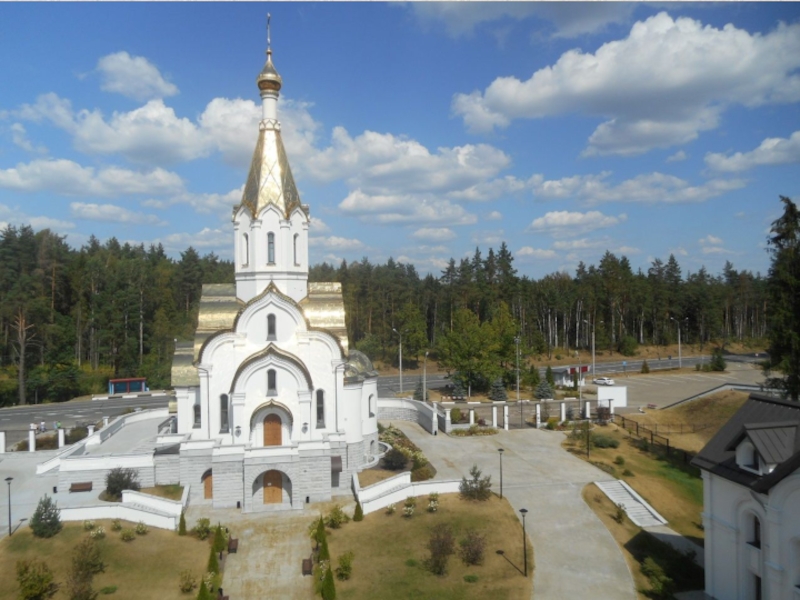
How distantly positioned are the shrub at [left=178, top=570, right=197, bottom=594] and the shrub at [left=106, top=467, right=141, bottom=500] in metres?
7.70

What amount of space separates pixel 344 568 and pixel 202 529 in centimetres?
600

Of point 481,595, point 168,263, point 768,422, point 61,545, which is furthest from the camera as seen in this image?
point 168,263

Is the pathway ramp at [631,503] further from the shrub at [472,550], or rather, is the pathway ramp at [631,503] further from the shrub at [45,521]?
the shrub at [45,521]

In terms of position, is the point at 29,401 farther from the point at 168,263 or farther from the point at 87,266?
the point at 168,263

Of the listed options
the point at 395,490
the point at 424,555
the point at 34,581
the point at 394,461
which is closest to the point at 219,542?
the point at 34,581

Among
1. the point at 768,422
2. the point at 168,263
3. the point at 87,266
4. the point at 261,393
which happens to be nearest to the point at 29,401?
the point at 87,266

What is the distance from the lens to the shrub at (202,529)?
70.2ft

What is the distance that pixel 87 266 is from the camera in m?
63.2

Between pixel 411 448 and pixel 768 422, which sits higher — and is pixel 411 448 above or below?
below

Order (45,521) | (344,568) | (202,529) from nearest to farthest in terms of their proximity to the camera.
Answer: (344,568) → (45,521) → (202,529)

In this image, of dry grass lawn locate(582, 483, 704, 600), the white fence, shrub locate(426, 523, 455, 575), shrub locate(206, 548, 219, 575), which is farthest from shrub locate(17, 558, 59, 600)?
dry grass lawn locate(582, 483, 704, 600)

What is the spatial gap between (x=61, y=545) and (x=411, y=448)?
53.1 ft

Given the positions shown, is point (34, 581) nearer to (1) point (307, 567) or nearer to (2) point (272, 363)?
(1) point (307, 567)

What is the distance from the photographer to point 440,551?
63.6ft
